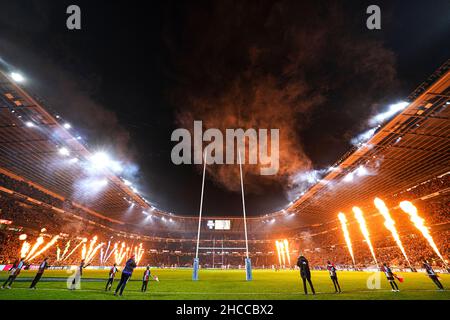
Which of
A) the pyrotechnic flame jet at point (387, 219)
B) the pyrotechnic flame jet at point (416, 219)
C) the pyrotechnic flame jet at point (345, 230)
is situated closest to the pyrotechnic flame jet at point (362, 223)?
the pyrotechnic flame jet at point (345, 230)

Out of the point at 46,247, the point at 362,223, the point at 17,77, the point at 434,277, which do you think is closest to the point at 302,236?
the point at 362,223

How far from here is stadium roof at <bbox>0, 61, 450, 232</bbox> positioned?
61.4 ft

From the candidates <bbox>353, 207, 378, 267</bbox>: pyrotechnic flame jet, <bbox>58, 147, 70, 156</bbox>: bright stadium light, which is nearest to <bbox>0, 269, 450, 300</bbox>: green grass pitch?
<bbox>58, 147, 70, 156</bbox>: bright stadium light

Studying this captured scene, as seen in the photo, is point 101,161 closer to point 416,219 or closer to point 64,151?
point 64,151

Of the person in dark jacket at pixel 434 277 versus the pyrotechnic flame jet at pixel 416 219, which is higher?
the pyrotechnic flame jet at pixel 416 219

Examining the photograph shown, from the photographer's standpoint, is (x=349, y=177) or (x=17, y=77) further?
(x=349, y=177)

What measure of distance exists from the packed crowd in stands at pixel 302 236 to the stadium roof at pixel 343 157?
3.13 metres

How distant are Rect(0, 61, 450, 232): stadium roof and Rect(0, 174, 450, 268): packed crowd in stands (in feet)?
10.3

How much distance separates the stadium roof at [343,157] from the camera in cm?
1870

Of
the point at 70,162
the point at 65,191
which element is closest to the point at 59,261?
the point at 65,191

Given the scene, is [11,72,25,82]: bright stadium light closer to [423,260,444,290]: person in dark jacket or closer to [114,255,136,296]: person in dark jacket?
[114,255,136,296]: person in dark jacket

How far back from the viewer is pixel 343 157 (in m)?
28.4

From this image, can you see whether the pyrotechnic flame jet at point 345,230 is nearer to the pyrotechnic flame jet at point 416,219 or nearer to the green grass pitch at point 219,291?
the pyrotechnic flame jet at point 416,219

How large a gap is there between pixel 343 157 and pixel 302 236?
1626 inches
